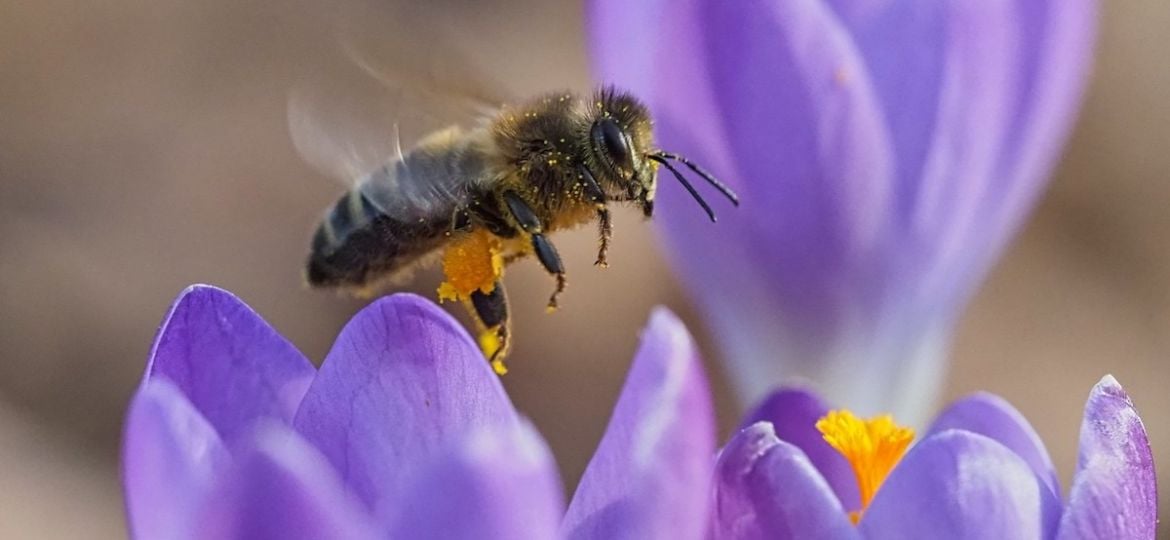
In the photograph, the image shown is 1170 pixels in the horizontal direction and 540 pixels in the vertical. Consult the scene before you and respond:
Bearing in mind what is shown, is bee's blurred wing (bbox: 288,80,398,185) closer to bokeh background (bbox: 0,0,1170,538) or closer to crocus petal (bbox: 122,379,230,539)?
crocus petal (bbox: 122,379,230,539)

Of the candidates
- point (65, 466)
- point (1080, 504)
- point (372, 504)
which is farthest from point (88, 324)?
point (1080, 504)

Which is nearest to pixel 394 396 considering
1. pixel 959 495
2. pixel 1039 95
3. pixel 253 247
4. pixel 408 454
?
pixel 408 454

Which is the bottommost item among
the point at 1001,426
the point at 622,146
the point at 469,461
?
the point at 1001,426

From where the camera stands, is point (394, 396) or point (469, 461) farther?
point (394, 396)

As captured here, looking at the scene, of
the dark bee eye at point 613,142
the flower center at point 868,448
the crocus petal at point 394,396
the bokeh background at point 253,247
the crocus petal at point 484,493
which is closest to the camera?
the crocus petal at point 484,493

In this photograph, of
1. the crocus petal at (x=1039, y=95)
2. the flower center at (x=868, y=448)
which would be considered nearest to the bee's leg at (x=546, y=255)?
the flower center at (x=868, y=448)

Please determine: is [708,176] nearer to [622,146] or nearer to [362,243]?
[622,146]

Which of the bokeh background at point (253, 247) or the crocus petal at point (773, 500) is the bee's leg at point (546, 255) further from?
the bokeh background at point (253, 247)

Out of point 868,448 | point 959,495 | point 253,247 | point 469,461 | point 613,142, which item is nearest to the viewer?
point 469,461
